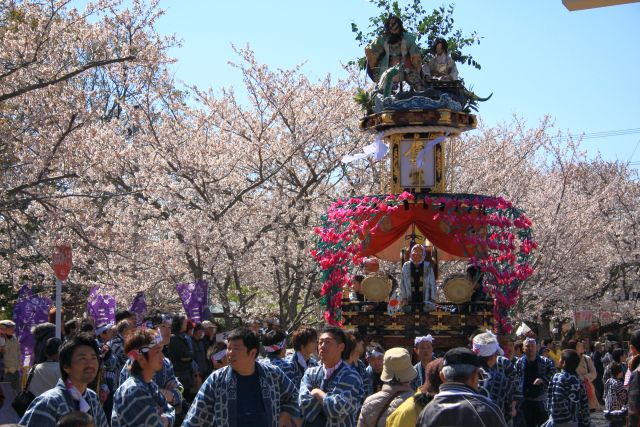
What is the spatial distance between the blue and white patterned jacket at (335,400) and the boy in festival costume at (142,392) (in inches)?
45.6

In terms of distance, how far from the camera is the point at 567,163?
107 feet

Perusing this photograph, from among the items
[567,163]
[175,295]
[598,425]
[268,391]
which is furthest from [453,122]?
[567,163]

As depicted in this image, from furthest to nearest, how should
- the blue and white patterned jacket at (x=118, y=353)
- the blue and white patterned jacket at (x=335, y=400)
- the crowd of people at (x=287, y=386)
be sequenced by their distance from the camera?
the blue and white patterned jacket at (x=118, y=353) → the blue and white patterned jacket at (x=335, y=400) → the crowd of people at (x=287, y=386)

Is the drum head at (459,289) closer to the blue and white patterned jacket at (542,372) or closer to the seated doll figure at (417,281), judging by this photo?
the seated doll figure at (417,281)

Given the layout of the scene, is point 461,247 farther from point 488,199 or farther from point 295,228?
point 295,228

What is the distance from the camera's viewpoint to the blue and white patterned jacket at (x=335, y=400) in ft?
25.7

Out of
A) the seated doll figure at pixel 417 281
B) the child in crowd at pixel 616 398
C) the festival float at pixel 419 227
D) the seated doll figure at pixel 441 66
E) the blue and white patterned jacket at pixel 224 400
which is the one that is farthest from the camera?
the seated doll figure at pixel 441 66

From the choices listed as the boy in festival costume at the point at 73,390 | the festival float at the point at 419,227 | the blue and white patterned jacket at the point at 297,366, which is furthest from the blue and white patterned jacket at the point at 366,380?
the festival float at the point at 419,227

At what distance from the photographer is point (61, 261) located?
12969mm

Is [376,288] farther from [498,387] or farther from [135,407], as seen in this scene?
[135,407]

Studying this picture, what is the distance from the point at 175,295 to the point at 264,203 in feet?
11.7

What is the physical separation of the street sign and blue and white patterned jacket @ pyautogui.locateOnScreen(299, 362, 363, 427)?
570 centimetres

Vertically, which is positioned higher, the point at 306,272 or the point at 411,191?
the point at 411,191

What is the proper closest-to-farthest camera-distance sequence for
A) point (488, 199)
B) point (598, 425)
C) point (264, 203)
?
point (488, 199)
point (598, 425)
point (264, 203)
